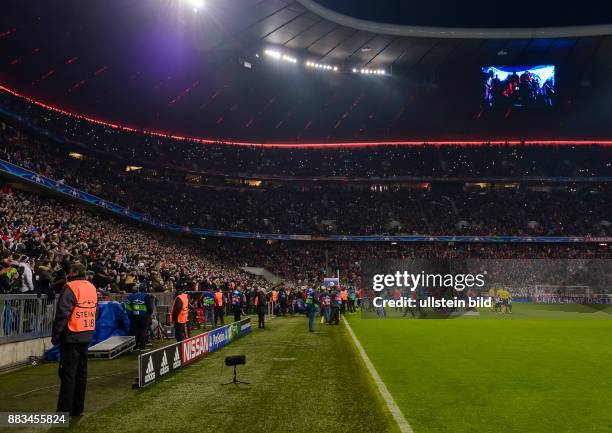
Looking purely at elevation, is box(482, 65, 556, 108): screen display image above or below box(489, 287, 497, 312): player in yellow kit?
above

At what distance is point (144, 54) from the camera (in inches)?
1902

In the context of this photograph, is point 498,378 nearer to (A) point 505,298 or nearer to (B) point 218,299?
(B) point 218,299

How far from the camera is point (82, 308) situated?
7688 mm

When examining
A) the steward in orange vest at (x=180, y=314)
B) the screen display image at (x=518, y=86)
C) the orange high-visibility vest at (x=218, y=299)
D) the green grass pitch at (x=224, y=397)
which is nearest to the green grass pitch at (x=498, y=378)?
the green grass pitch at (x=224, y=397)

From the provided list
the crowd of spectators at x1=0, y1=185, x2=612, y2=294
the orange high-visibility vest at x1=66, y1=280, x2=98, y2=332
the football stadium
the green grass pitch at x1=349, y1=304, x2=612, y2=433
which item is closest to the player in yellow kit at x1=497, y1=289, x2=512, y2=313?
the football stadium

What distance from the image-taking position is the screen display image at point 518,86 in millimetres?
61000

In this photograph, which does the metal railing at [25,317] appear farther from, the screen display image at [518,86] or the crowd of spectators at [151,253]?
the screen display image at [518,86]

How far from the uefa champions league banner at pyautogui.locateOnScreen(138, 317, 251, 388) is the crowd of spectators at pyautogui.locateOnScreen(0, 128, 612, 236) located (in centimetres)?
3663

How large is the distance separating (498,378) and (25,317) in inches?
417

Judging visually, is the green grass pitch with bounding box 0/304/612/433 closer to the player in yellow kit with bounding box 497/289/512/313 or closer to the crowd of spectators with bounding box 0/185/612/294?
→ the crowd of spectators with bounding box 0/185/612/294

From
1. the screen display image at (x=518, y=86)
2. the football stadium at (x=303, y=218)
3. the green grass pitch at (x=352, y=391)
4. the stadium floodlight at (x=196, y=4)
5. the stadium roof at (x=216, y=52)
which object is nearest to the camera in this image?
the green grass pitch at (x=352, y=391)

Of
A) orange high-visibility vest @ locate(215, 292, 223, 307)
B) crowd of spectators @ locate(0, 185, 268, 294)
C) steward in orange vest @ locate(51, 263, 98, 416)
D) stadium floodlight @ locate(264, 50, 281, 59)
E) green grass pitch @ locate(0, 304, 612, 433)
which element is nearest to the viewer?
green grass pitch @ locate(0, 304, 612, 433)

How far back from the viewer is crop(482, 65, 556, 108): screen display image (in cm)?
6100

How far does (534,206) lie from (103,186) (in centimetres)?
4675
